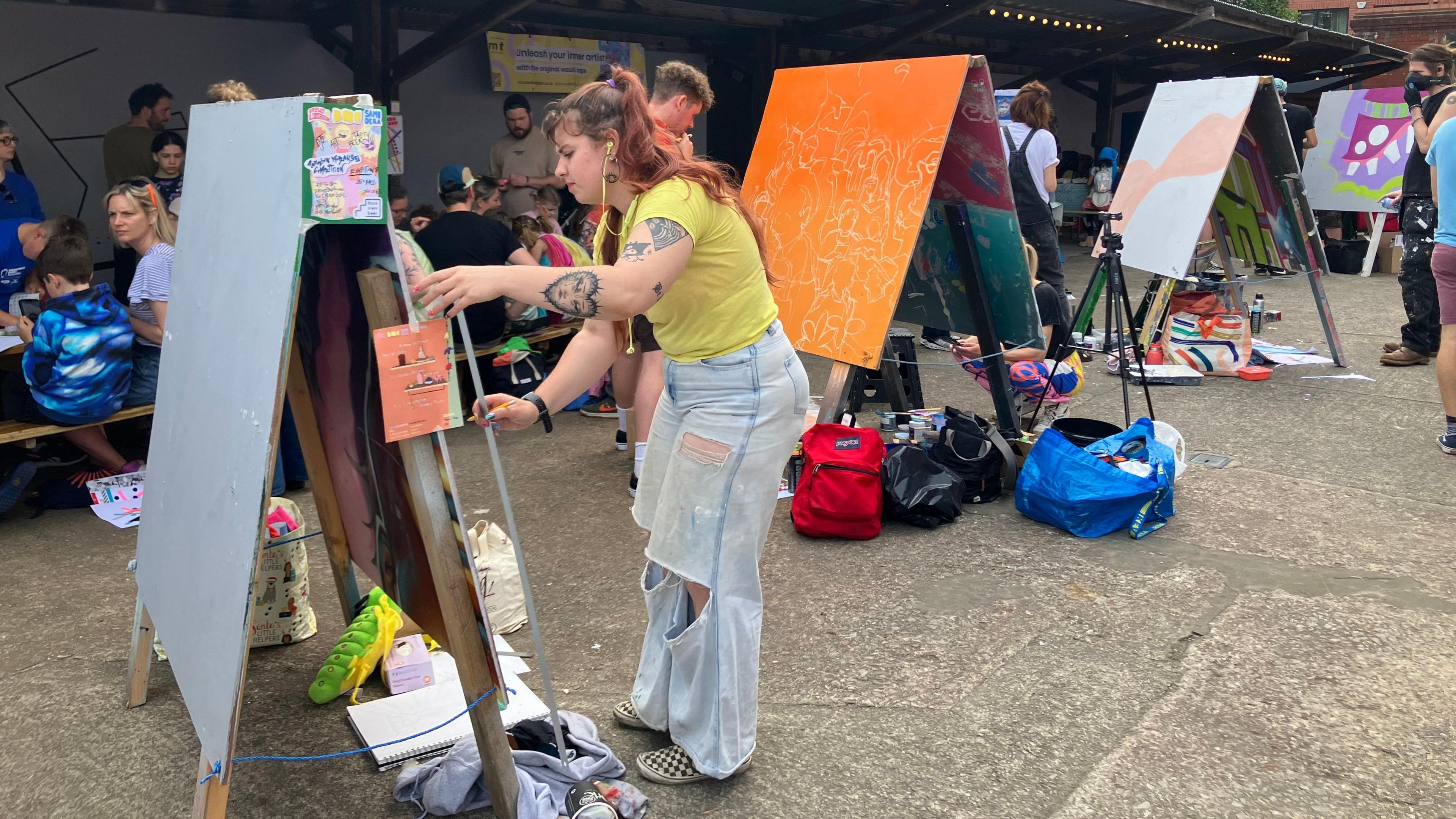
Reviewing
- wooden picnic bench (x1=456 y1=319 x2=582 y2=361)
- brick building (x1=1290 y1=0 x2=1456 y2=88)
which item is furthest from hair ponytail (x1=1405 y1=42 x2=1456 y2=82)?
brick building (x1=1290 y1=0 x2=1456 y2=88)

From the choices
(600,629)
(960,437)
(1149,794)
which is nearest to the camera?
(1149,794)

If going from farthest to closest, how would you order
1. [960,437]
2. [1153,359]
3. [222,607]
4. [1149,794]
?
[1153,359]
[960,437]
[1149,794]
[222,607]

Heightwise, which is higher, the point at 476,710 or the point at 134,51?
the point at 134,51

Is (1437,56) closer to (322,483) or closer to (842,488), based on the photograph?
(842,488)

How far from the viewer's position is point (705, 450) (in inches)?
95.7

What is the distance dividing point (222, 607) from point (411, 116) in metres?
7.98

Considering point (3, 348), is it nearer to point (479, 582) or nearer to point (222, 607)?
point (222, 607)

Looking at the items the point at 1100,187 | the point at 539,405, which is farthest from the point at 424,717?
the point at 1100,187

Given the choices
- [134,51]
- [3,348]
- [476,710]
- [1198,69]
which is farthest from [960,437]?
[1198,69]

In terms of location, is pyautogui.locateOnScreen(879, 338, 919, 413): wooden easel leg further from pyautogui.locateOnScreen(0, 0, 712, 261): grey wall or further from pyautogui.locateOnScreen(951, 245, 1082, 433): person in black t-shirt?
pyautogui.locateOnScreen(0, 0, 712, 261): grey wall

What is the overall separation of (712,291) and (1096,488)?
232cm

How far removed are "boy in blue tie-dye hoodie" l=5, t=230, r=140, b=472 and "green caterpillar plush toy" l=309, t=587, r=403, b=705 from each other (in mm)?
2128

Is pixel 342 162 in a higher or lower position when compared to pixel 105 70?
lower

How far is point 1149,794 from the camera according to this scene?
255cm
